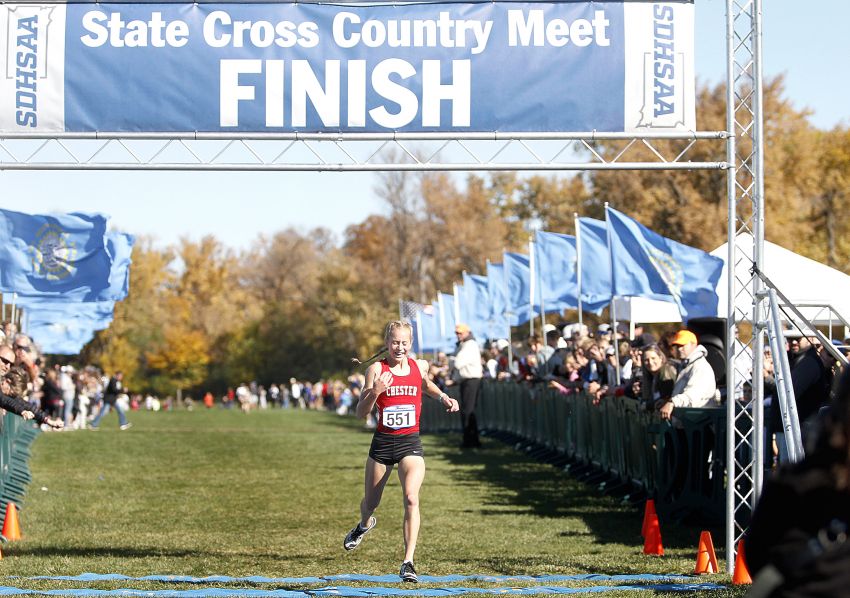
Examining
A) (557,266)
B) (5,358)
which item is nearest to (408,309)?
(557,266)

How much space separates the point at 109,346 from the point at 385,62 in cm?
9364

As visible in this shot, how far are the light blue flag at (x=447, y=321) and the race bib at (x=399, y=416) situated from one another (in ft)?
114

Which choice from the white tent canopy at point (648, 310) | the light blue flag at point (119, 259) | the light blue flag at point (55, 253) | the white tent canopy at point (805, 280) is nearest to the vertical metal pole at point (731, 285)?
the white tent canopy at point (805, 280)

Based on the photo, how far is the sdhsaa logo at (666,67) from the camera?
A: 11539 mm

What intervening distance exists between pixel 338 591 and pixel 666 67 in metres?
4.95

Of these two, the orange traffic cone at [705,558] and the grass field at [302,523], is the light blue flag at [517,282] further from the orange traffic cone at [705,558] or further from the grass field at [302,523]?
the orange traffic cone at [705,558]

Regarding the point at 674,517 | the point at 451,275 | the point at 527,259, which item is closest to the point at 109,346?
the point at 451,275

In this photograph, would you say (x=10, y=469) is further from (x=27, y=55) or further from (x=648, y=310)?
(x=648, y=310)

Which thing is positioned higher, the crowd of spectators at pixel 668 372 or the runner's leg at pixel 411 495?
the crowd of spectators at pixel 668 372

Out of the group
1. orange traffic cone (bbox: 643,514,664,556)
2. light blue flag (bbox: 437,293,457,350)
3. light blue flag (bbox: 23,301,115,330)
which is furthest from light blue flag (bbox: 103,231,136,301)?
orange traffic cone (bbox: 643,514,664,556)

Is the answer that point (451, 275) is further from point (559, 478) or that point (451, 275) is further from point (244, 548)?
point (244, 548)

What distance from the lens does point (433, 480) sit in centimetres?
2000

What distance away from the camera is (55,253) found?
95.5 feet

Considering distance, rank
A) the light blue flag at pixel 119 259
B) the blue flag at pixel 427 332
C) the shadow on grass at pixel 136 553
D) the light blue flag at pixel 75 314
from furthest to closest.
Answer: the blue flag at pixel 427 332 → the light blue flag at pixel 75 314 → the light blue flag at pixel 119 259 → the shadow on grass at pixel 136 553
